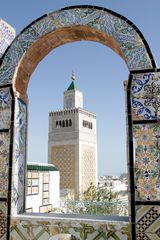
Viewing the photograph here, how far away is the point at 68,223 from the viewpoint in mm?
2336

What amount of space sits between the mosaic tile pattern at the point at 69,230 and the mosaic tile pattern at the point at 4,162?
31 cm

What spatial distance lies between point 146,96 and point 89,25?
2.86ft

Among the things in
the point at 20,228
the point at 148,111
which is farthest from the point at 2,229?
the point at 148,111

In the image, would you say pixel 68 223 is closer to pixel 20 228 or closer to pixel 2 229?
pixel 20 228

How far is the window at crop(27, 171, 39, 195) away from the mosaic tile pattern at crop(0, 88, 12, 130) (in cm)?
739

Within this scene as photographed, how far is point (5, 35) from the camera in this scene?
3062 mm

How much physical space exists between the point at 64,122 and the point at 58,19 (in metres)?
25.8

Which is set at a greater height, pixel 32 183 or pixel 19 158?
pixel 19 158

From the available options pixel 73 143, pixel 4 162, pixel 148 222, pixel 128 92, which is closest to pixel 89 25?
pixel 128 92

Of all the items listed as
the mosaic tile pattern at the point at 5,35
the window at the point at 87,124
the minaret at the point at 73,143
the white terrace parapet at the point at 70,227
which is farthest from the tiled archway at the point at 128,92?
the window at the point at 87,124

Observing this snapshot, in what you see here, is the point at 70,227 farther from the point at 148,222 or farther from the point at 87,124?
the point at 87,124

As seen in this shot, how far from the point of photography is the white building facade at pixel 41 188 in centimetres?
990

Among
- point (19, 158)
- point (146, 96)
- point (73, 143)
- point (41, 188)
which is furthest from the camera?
point (73, 143)

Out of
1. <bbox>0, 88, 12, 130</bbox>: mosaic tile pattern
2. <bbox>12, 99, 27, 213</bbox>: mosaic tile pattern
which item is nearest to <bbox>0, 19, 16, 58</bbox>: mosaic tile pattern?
<bbox>0, 88, 12, 130</bbox>: mosaic tile pattern
